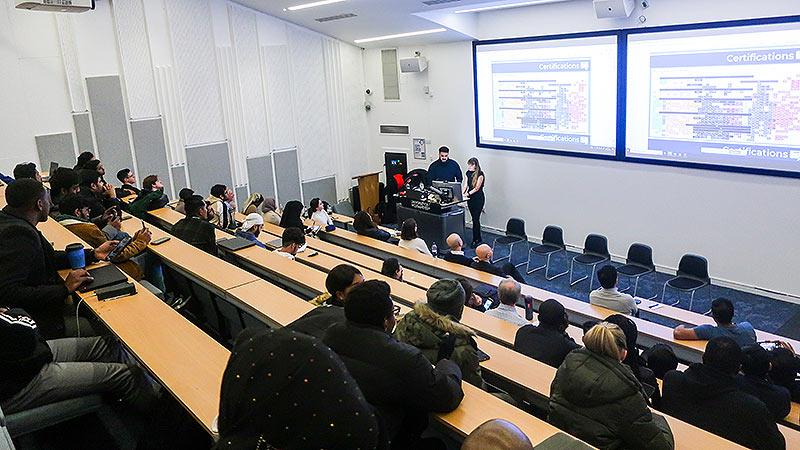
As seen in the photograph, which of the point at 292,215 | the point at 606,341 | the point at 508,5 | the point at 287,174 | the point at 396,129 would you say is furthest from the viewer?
the point at 396,129

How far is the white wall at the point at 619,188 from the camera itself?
7270mm

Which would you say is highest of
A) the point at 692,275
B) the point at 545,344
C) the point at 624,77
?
the point at 624,77

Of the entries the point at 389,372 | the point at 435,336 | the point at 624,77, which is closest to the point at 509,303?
the point at 435,336

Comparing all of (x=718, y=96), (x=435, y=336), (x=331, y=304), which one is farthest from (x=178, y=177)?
(x=435, y=336)

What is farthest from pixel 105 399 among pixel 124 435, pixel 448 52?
pixel 448 52

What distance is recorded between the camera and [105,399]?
3248 millimetres

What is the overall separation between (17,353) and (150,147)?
7.79 metres

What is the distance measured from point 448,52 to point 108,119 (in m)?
5.78

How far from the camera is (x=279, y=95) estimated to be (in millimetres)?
11414

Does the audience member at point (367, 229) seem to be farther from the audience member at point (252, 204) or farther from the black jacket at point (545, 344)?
the black jacket at point (545, 344)

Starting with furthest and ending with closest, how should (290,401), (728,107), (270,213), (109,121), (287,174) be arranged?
1. (287,174)
2. (109,121)
3. (270,213)
4. (728,107)
5. (290,401)

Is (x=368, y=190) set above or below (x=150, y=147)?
below

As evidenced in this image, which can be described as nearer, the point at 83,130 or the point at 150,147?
the point at 83,130

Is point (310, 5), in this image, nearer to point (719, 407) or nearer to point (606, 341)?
point (606, 341)
